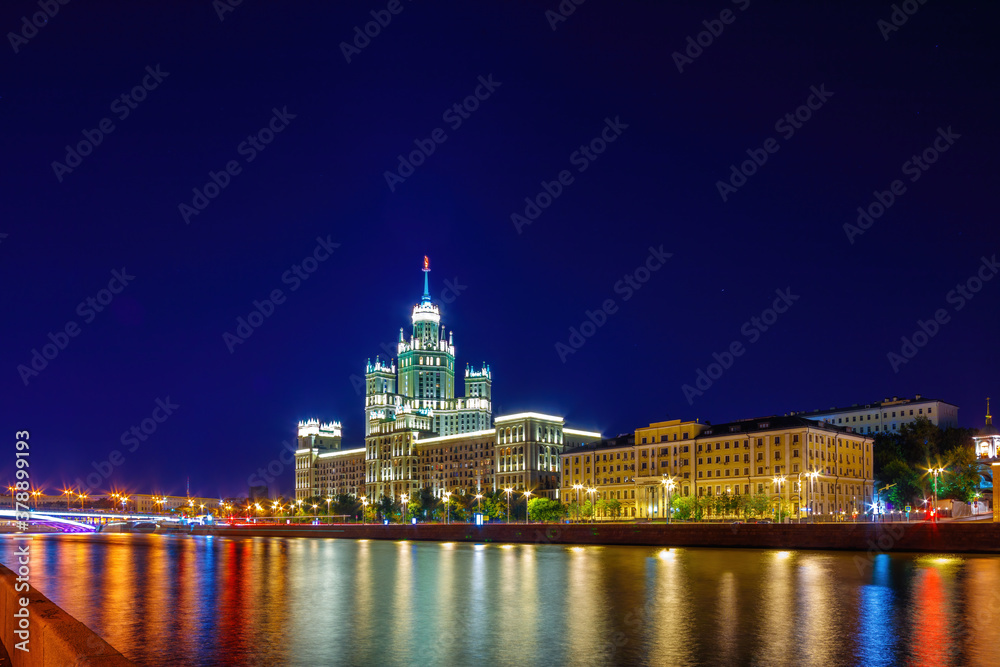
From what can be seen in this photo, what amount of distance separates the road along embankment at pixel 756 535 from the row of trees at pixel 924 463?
126 feet

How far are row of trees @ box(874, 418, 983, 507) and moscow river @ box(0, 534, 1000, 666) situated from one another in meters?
45.1

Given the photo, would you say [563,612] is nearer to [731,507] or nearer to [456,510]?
[731,507]

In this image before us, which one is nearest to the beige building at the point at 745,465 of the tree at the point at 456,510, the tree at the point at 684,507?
the tree at the point at 684,507

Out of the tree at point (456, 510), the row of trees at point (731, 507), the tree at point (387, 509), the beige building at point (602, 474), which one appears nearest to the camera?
the row of trees at point (731, 507)

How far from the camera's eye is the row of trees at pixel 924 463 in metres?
98.0

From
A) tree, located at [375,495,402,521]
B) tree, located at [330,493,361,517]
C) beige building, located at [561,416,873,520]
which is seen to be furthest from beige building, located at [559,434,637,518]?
tree, located at [330,493,361,517]

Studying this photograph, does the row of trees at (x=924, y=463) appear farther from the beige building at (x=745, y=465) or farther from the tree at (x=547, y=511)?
the tree at (x=547, y=511)

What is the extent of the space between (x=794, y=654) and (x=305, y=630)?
655 inches

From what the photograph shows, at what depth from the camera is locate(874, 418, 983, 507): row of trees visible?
322 feet

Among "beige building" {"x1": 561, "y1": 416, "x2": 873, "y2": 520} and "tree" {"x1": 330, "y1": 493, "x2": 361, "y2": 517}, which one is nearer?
"beige building" {"x1": 561, "y1": 416, "x2": 873, "y2": 520}

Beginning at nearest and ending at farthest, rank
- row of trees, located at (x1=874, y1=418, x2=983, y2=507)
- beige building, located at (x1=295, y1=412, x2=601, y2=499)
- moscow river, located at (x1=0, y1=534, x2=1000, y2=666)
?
moscow river, located at (x1=0, y1=534, x2=1000, y2=666) < row of trees, located at (x1=874, y1=418, x2=983, y2=507) < beige building, located at (x1=295, y1=412, x2=601, y2=499)

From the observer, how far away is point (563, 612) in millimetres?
33906

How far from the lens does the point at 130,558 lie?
7962cm

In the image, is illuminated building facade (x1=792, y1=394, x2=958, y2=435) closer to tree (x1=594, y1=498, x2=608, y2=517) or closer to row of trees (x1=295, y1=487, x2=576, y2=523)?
tree (x1=594, y1=498, x2=608, y2=517)
